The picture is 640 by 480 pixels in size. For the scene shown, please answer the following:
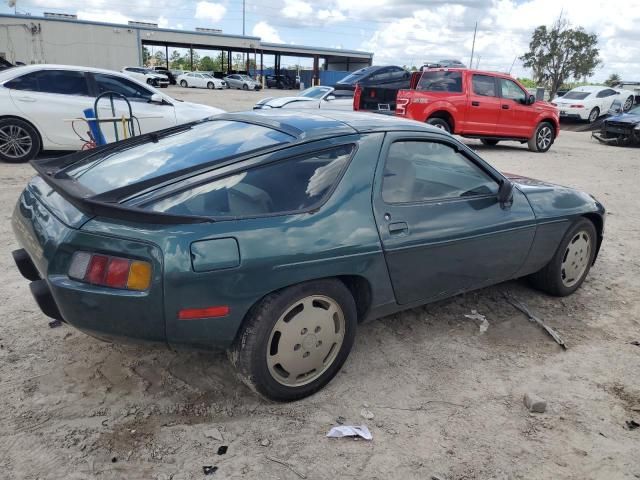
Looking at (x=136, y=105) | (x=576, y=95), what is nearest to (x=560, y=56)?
(x=576, y=95)

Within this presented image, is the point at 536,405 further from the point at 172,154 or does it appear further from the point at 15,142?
the point at 15,142

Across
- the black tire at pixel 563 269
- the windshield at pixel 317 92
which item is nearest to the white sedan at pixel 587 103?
the windshield at pixel 317 92

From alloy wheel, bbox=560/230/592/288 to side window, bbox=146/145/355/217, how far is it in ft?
7.62

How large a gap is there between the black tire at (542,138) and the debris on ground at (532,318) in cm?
994

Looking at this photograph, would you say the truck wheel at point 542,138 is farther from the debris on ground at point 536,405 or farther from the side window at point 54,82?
the debris on ground at point 536,405

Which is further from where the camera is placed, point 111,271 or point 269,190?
point 269,190

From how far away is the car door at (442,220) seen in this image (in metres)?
2.90

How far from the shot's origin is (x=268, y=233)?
94.7 inches

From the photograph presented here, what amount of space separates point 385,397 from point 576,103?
2174 centimetres

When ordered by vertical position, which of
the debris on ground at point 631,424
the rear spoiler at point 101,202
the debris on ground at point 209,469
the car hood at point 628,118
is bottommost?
the debris on ground at point 631,424

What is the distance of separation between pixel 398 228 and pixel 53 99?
7241 mm

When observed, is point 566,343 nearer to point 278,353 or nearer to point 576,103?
point 278,353

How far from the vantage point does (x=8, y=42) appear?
3703 cm

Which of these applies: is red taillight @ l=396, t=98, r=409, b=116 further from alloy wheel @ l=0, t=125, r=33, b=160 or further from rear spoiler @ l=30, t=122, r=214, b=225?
rear spoiler @ l=30, t=122, r=214, b=225
